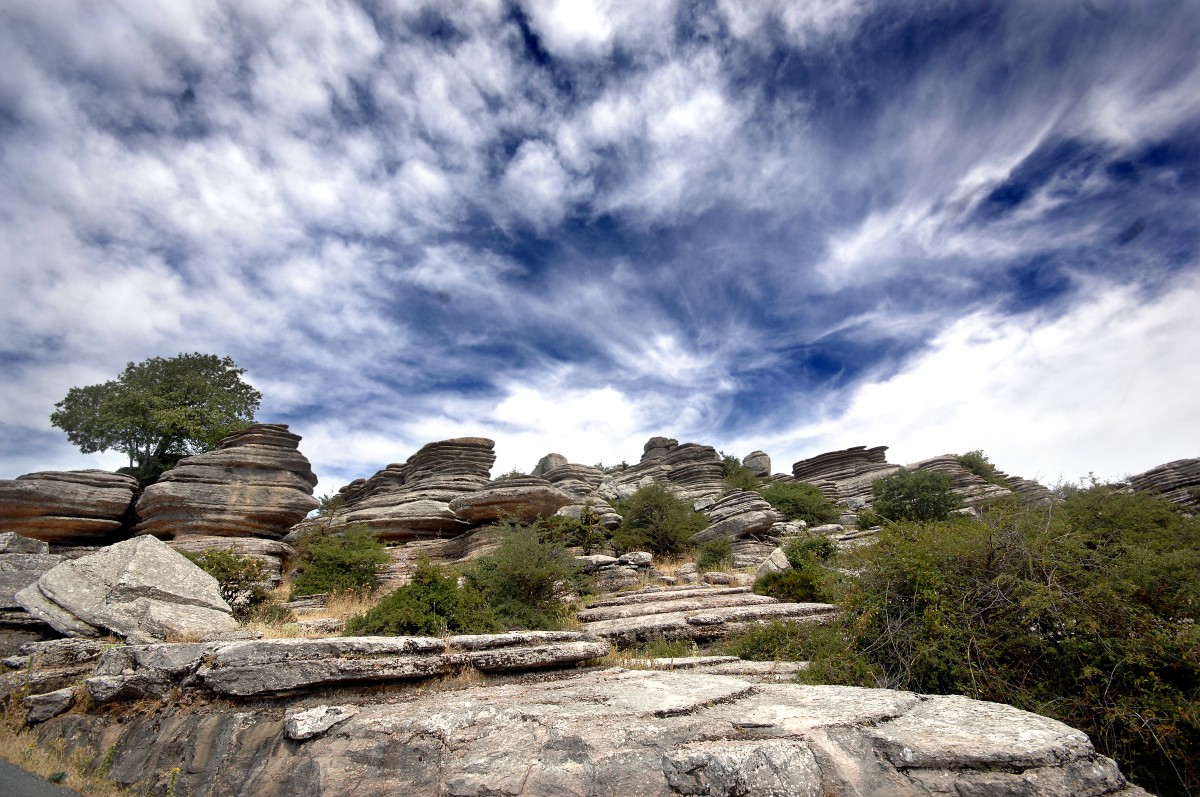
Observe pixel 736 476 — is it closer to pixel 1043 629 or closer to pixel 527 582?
pixel 527 582

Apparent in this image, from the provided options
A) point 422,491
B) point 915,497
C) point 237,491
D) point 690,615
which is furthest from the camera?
point 915,497

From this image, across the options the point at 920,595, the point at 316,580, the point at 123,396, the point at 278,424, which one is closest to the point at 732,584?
the point at 920,595

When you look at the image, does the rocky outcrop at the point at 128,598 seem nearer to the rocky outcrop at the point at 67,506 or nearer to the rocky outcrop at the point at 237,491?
the rocky outcrop at the point at 237,491

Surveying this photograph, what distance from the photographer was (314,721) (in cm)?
585

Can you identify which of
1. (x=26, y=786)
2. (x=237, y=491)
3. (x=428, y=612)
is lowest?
(x=26, y=786)

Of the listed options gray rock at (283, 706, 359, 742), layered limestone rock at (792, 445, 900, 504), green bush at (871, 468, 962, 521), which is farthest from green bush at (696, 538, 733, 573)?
layered limestone rock at (792, 445, 900, 504)

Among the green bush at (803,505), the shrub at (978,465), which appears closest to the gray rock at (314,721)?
the green bush at (803,505)

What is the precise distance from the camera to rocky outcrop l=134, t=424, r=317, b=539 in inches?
899

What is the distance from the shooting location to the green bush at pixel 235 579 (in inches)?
539

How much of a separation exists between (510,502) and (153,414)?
2174 cm

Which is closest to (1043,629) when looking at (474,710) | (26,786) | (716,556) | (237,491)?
(474,710)

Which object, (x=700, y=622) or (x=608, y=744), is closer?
(x=608, y=744)

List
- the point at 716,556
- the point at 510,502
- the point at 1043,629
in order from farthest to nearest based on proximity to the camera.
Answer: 1. the point at 510,502
2. the point at 716,556
3. the point at 1043,629

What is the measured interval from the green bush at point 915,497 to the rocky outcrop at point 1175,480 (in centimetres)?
897
